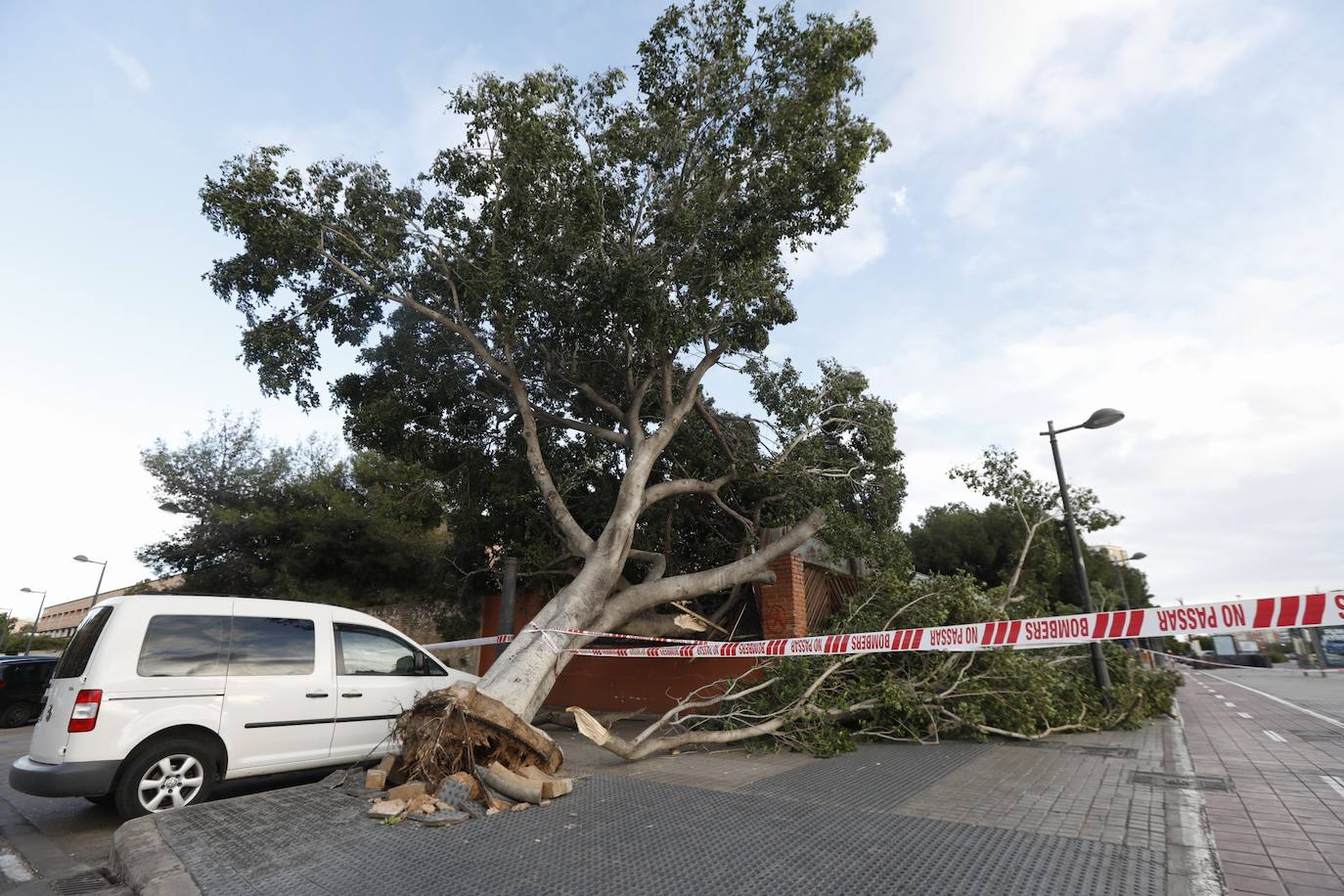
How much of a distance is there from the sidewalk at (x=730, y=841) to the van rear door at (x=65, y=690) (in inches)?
43.6

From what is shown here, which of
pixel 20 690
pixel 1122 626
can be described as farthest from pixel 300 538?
pixel 1122 626

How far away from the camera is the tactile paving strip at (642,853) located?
3266mm

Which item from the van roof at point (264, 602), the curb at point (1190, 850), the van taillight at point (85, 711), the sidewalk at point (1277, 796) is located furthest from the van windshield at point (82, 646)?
the sidewalk at point (1277, 796)

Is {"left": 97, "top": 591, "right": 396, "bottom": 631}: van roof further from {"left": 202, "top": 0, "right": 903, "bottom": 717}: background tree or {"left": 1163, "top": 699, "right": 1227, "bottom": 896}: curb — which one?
{"left": 1163, "top": 699, "right": 1227, "bottom": 896}: curb

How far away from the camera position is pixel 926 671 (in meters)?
8.27

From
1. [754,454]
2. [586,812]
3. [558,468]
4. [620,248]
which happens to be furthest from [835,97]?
[586,812]

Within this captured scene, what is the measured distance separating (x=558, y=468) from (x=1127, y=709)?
399 inches

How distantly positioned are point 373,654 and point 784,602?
6.22 metres

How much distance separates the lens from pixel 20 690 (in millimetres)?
11609

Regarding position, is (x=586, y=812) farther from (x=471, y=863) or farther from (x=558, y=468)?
(x=558, y=468)

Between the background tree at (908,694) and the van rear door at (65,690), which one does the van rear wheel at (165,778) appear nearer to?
the van rear door at (65,690)

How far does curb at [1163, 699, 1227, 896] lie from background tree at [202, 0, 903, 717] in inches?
209

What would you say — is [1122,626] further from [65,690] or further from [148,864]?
[65,690]

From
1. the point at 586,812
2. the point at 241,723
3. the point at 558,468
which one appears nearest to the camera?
the point at 586,812
